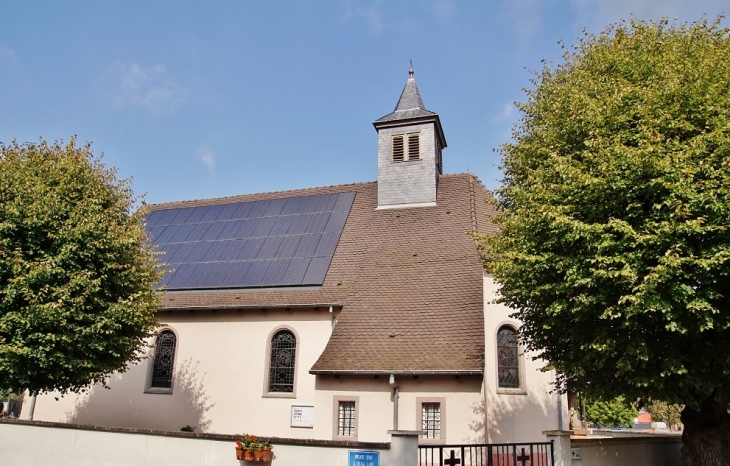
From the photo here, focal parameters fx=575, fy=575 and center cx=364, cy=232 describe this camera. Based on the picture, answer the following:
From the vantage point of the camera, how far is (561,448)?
35.3 feet

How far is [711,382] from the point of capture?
950cm

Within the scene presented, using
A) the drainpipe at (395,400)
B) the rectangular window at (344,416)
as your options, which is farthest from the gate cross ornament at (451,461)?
the rectangular window at (344,416)

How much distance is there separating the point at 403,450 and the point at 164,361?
38.9 feet

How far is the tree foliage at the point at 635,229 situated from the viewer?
29.0ft

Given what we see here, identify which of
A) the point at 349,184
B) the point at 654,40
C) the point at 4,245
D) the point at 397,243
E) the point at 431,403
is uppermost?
the point at 349,184

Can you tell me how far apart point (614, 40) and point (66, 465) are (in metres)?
14.8

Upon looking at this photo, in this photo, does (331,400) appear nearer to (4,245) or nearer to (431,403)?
(431,403)

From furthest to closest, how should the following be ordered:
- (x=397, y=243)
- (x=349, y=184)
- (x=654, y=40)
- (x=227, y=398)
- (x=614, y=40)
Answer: (x=349, y=184), (x=397, y=243), (x=227, y=398), (x=614, y=40), (x=654, y=40)

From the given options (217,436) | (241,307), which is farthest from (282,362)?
(217,436)

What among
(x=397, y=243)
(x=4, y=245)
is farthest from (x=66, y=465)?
(x=397, y=243)

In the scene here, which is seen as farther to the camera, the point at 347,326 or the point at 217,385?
the point at 217,385

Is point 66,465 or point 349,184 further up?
point 349,184

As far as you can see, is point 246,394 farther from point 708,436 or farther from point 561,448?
point 708,436

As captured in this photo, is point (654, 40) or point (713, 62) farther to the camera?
point (654, 40)
